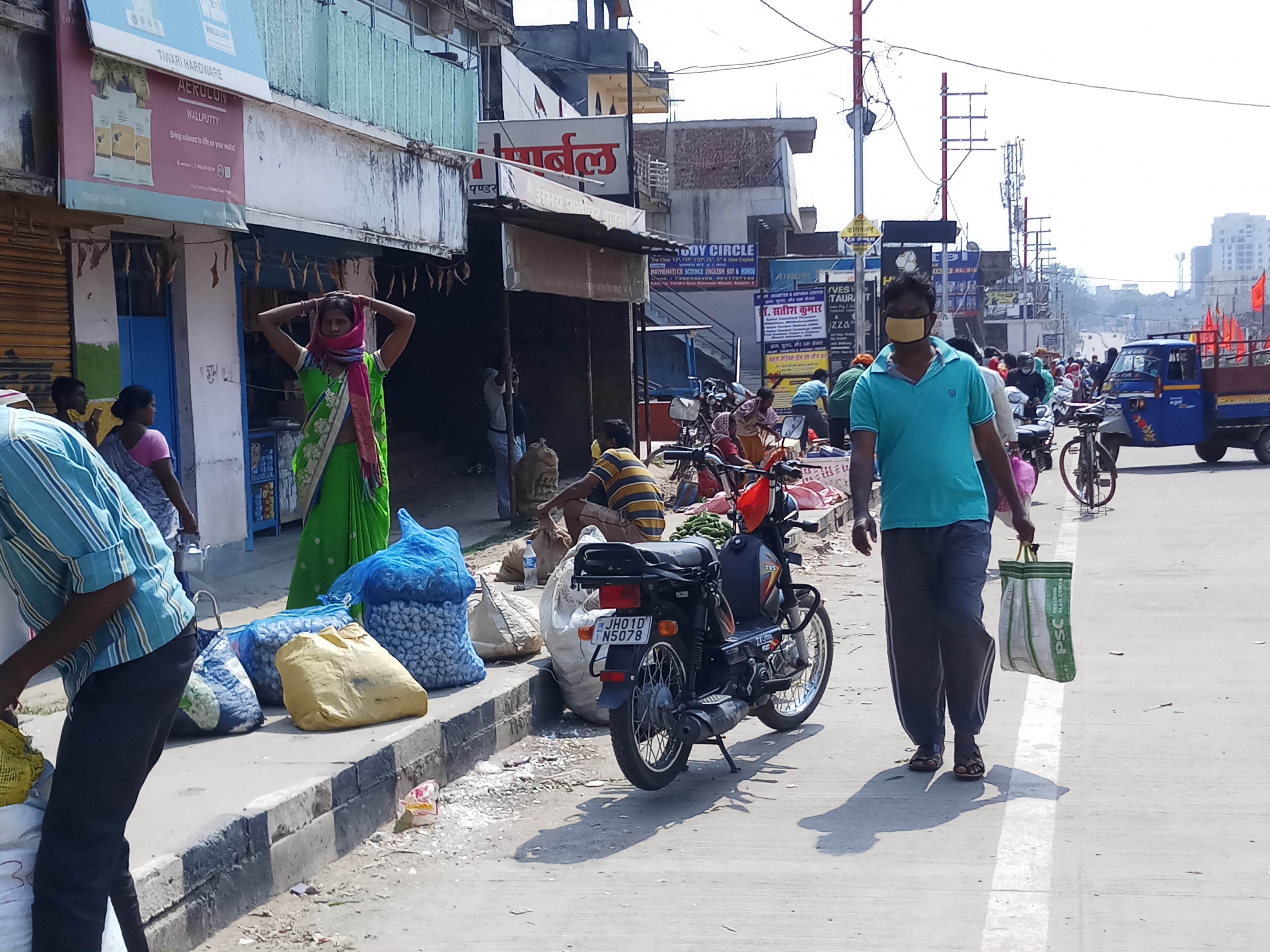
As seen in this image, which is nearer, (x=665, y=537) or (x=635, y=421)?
(x=665, y=537)

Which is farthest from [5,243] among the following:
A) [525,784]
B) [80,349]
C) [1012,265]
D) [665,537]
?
[1012,265]

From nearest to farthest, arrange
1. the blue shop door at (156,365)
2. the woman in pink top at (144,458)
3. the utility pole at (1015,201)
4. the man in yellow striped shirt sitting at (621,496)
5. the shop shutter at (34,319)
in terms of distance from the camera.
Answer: the woman in pink top at (144,458) → the shop shutter at (34,319) → the man in yellow striped shirt sitting at (621,496) → the blue shop door at (156,365) → the utility pole at (1015,201)

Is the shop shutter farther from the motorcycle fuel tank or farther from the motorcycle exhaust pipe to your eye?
the motorcycle exhaust pipe

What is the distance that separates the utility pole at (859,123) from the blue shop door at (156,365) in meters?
15.4

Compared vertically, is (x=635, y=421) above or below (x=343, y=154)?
below

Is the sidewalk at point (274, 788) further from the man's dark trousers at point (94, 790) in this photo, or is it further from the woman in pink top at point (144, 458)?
the woman in pink top at point (144, 458)

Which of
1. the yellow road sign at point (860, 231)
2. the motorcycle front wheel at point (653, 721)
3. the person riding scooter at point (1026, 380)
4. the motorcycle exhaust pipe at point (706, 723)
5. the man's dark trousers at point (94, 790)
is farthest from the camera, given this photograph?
the yellow road sign at point (860, 231)

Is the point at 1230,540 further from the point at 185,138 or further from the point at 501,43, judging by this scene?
the point at 501,43

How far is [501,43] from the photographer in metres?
17.8

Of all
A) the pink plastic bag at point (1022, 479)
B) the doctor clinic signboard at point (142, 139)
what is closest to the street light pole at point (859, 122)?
the pink plastic bag at point (1022, 479)

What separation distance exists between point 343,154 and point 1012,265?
7454 cm

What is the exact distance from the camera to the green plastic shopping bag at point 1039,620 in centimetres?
536

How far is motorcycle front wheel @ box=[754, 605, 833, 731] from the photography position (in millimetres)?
6168

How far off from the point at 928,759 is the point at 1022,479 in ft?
21.9
